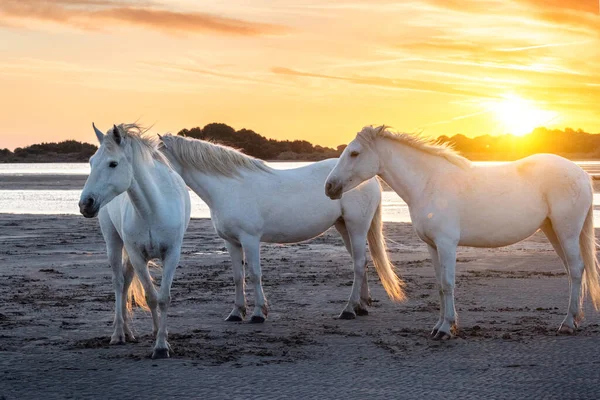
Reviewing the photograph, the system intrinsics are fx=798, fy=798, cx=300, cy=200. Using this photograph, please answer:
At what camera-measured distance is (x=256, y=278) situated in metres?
8.82

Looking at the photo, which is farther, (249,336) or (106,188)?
(249,336)

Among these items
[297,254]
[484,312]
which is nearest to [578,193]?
[484,312]

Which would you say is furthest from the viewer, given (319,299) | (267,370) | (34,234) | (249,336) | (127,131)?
(34,234)

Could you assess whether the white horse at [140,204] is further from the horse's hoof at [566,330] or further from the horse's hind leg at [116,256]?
the horse's hoof at [566,330]

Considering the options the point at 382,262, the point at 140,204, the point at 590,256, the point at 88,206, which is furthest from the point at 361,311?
the point at 88,206

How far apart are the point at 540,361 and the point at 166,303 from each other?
10.9ft

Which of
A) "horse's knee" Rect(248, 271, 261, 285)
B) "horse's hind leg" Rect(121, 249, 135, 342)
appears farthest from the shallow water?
"horse's hind leg" Rect(121, 249, 135, 342)

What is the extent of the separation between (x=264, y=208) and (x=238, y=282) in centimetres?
89

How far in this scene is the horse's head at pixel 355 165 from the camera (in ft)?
26.6

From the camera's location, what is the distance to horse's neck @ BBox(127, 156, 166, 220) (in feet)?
23.2

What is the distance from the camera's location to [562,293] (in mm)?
10289

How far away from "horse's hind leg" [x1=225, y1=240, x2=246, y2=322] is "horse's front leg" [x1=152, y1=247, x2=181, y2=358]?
1.68 m

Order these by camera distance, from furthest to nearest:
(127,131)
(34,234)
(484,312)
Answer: (34,234), (484,312), (127,131)

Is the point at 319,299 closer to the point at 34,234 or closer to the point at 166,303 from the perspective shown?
the point at 166,303
